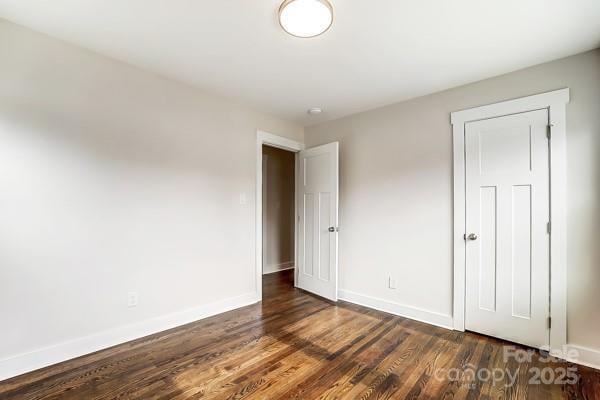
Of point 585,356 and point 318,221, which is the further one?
point 318,221

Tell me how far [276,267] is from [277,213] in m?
1.03

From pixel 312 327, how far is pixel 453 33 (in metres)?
2.72

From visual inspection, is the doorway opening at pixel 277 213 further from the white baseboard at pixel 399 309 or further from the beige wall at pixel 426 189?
the white baseboard at pixel 399 309

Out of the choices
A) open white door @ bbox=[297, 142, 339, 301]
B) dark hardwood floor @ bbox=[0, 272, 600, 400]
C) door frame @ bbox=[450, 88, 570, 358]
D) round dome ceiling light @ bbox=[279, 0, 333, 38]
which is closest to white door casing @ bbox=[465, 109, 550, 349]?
door frame @ bbox=[450, 88, 570, 358]

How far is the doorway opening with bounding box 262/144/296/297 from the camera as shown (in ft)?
16.5

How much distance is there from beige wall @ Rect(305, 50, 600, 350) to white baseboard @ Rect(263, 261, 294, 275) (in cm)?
182

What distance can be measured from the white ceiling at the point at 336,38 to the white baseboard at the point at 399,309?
91.4 inches

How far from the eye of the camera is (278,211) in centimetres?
526

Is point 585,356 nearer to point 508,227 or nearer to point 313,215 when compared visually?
point 508,227

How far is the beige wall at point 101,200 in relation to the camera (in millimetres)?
1890

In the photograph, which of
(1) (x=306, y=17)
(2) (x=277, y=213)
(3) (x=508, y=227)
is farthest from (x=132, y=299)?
(3) (x=508, y=227)

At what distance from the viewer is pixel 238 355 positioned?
2.14 meters

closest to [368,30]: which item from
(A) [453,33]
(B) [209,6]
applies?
(A) [453,33]

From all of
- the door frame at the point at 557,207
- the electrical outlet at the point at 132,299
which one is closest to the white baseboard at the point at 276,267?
the electrical outlet at the point at 132,299
